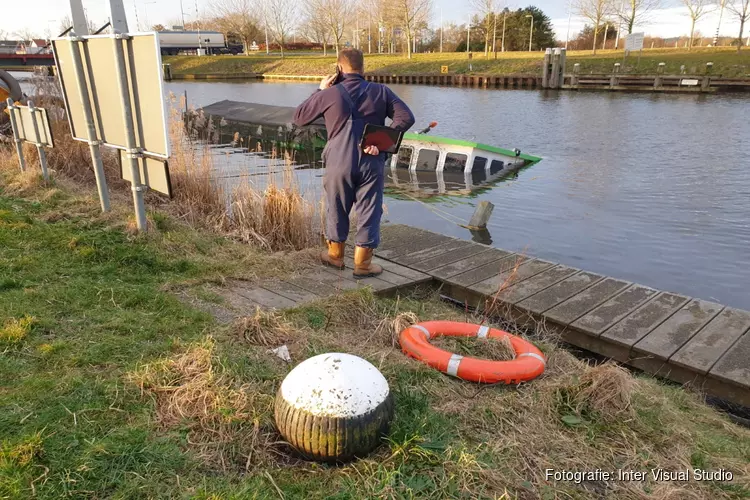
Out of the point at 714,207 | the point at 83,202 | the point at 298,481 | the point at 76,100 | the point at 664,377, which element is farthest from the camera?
the point at 714,207

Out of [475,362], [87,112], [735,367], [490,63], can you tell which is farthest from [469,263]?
[490,63]

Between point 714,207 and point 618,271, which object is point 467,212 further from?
point 714,207

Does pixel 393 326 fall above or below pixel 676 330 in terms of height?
above

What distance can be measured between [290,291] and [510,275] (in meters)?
2.11

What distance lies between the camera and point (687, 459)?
2695mm

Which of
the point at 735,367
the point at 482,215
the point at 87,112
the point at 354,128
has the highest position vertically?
the point at 87,112

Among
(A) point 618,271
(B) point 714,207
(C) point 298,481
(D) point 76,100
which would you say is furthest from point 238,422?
(B) point 714,207

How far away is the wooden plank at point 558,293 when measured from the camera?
4691 millimetres

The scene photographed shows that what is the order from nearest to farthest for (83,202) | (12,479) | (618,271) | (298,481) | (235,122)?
(12,479) < (298,481) < (83,202) < (618,271) < (235,122)

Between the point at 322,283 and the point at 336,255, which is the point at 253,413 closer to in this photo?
the point at 322,283

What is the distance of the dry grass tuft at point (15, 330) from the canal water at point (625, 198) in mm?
4379

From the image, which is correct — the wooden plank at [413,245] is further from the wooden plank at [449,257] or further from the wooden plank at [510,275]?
the wooden plank at [510,275]

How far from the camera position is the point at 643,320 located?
174 inches

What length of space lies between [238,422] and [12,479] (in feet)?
3.00
